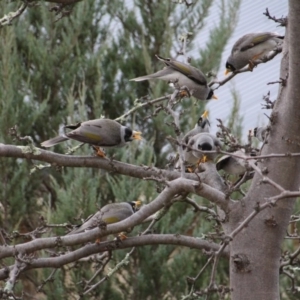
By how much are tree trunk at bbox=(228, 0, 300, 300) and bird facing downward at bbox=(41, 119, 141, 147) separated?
1038 millimetres

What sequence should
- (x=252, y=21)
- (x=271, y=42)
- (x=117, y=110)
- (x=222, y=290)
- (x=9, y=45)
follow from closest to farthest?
1. (x=222, y=290)
2. (x=271, y=42)
3. (x=9, y=45)
4. (x=117, y=110)
5. (x=252, y=21)

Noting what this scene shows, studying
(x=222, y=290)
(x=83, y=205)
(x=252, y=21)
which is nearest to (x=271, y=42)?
(x=83, y=205)

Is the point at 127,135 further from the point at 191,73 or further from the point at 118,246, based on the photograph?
the point at 118,246

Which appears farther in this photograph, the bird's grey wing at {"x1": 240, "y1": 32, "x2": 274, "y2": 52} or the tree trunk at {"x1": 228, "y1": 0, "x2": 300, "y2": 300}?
the bird's grey wing at {"x1": 240, "y1": 32, "x2": 274, "y2": 52}

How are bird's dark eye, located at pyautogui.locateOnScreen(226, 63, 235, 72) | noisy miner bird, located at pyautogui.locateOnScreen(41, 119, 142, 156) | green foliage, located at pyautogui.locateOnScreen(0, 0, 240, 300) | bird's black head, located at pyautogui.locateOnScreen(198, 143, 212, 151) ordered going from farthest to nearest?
green foliage, located at pyautogui.locateOnScreen(0, 0, 240, 300), bird's dark eye, located at pyautogui.locateOnScreen(226, 63, 235, 72), noisy miner bird, located at pyautogui.locateOnScreen(41, 119, 142, 156), bird's black head, located at pyautogui.locateOnScreen(198, 143, 212, 151)

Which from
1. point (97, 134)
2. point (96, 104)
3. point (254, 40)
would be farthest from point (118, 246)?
point (96, 104)

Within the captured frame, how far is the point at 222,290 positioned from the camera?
93.8 inches

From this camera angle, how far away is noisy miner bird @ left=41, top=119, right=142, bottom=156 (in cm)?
358

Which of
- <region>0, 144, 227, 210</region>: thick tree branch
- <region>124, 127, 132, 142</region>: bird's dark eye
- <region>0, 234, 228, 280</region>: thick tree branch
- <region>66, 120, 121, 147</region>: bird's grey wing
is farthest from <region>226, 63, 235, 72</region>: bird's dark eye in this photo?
<region>0, 234, 228, 280</region>: thick tree branch

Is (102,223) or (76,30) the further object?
(76,30)

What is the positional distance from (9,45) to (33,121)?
59 cm

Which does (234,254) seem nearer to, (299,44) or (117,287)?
(299,44)

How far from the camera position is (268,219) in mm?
2680

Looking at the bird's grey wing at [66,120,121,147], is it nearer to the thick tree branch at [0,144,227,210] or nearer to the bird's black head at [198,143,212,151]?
the bird's black head at [198,143,212,151]
